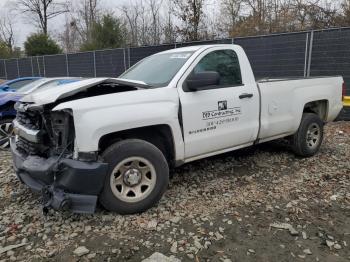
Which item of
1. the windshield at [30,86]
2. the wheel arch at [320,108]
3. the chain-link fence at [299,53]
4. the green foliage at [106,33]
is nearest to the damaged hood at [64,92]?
the wheel arch at [320,108]

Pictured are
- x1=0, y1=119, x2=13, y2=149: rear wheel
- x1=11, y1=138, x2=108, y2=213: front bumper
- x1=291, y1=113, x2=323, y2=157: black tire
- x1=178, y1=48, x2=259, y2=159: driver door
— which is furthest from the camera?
x1=0, y1=119, x2=13, y2=149: rear wheel

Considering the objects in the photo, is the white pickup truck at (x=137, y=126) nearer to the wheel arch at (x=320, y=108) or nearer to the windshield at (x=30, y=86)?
the wheel arch at (x=320, y=108)

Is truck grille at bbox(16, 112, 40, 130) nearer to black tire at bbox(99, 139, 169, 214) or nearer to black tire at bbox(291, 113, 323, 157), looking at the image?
black tire at bbox(99, 139, 169, 214)

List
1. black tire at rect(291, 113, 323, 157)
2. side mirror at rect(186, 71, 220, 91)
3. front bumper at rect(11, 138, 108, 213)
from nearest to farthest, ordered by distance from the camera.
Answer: front bumper at rect(11, 138, 108, 213) < side mirror at rect(186, 71, 220, 91) < black tire at rect(291, 113, 323, 157)

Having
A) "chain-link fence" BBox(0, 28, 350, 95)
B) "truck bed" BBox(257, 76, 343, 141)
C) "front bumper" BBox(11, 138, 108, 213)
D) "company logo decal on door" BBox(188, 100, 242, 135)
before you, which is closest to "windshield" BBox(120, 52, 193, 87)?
"company logo decal on door" BBox(188, 100, 242, 135)

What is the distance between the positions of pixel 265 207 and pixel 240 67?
200cm

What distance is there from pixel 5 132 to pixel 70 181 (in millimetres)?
4589

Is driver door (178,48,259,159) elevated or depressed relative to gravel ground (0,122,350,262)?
elevated

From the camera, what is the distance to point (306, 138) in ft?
19.9

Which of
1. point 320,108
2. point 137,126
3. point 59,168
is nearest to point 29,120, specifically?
point 59,168

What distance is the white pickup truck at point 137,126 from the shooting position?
360 centimetres

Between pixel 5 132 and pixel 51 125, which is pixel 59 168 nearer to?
pixel 51 125

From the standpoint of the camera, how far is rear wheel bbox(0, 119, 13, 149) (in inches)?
289

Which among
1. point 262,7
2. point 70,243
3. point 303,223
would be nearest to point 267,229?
point 303,223
